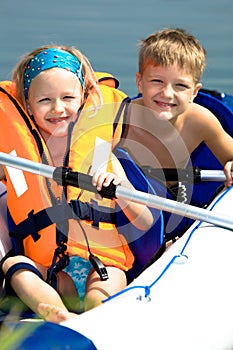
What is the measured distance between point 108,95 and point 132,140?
195mm

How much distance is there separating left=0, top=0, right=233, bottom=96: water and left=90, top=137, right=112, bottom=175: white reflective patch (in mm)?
3329

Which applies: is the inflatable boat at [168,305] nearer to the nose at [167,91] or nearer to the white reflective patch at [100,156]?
the white reflective patch at [100,156]

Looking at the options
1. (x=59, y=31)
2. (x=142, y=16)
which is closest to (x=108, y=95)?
(x=59, y=31)

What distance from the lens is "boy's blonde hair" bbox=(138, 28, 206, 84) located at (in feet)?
8.68

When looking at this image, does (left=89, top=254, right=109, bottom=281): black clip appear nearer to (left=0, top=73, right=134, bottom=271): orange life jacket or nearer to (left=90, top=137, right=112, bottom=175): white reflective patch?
(left=0, top=73, right=134, bottom=271): orange life jacket

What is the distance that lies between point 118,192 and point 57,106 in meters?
0.33

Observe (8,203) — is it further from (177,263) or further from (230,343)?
(230,343)

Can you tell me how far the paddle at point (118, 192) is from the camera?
89.3 inches

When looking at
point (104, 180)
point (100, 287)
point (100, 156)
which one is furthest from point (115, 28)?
point (100, 287)

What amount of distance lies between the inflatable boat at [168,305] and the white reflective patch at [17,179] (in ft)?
0.50

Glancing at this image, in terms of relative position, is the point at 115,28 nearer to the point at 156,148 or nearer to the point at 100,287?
the point at 156,148

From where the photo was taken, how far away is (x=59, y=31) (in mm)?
6891

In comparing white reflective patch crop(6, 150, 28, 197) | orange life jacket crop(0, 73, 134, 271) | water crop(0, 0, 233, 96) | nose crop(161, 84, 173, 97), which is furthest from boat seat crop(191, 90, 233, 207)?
water crop(0, 0, 233, 96)

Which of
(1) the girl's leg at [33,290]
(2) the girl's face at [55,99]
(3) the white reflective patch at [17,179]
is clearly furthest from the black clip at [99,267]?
(2) the girl's face at [55,99]
